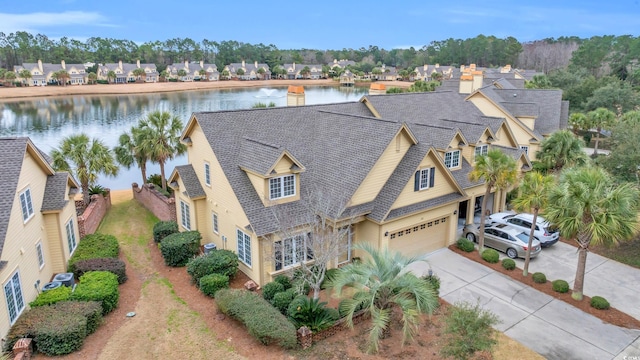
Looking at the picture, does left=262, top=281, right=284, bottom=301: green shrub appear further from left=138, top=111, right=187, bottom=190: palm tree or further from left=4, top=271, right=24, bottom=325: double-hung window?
left=138, top=111, right=187, bottom=190: palm tree

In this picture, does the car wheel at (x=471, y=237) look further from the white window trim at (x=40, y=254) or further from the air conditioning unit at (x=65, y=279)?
the white window trim at (x=40, y=254)

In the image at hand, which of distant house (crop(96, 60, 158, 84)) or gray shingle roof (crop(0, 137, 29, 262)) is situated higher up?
distant house (crop(96, 60, 158, 84))

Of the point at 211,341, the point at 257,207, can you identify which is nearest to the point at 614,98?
the point at 257,207

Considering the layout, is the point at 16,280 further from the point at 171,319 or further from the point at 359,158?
the point at 359,158

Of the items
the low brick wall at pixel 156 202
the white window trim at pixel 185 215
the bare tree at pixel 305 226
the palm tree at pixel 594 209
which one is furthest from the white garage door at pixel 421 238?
the low brick wall at pixel 156 202

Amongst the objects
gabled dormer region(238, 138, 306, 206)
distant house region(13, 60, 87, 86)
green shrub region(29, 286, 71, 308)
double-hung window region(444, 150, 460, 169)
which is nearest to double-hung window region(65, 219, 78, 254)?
green shrub region(29, 286, 71, 308)

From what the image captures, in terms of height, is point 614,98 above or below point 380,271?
above
